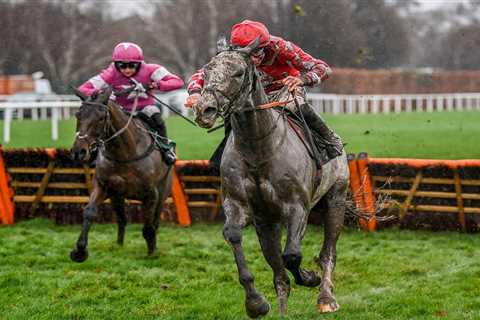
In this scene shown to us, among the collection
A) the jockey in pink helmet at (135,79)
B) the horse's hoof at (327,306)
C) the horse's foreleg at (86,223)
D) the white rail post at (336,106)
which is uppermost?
the jockey in pink helmet at (135,79)

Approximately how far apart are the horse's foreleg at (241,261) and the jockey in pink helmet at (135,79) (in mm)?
3609

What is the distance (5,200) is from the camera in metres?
11.7

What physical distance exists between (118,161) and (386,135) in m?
10.3

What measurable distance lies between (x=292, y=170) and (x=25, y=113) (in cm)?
2589

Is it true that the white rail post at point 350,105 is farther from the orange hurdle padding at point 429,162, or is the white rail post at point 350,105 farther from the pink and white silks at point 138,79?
the pink and white silks at point 138,79

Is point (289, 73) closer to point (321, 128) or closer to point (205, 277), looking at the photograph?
point (321, 128)

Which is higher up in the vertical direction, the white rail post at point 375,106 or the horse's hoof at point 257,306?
the horse's hoof at point 257,306

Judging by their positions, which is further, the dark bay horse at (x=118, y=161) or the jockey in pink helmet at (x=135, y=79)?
the jockey in pink helmet at (x=135, y=79)

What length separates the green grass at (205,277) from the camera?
21.1 feet

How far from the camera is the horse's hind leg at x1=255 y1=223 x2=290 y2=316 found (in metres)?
5.74

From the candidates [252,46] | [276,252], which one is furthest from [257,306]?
[252,46]

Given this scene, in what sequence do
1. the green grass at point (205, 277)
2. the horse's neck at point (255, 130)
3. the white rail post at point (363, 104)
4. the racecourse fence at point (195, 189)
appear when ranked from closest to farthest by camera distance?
1. the horse's neck at point (255, 130)
2. the green grass at point (205, 277)
3. the racecourse fence at point (195, 189)
4. the white rail post at point (363, 104)

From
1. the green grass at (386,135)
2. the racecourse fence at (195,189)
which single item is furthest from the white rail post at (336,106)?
the racecourse fence at (195,189)

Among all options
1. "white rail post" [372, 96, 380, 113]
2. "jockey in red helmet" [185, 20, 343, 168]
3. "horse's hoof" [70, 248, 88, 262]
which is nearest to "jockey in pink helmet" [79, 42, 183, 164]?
"horse's hoof" [70, 248, 88, 262]
